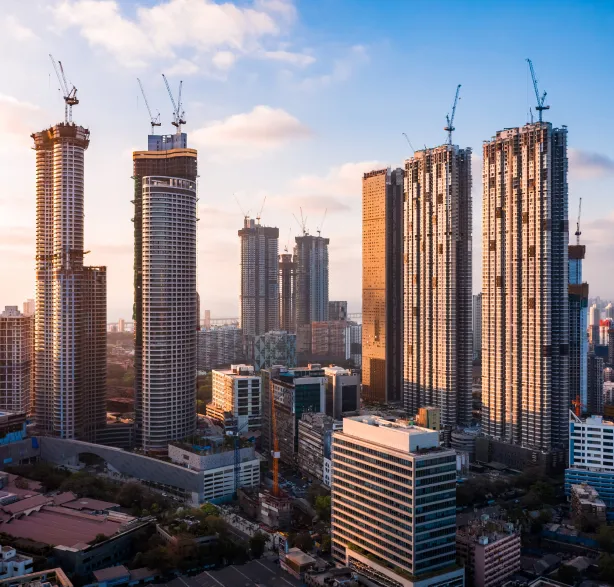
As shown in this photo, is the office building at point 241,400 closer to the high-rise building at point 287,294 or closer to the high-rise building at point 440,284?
the high-rise building at point 440,284

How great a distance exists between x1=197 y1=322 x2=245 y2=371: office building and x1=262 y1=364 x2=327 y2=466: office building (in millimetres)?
57708

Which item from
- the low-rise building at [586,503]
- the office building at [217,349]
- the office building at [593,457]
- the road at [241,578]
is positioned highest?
the office building at [217,349]

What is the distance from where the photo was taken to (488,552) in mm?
38906

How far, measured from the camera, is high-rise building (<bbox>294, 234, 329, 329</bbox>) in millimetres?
152625

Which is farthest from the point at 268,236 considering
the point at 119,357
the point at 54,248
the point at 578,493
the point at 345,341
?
the point at 578,493

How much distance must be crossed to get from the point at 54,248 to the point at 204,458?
2890cm

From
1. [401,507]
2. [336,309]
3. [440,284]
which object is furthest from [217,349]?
[401,507]

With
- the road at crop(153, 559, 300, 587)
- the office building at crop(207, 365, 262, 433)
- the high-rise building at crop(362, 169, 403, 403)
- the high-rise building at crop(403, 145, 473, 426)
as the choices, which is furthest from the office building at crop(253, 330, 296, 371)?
the road at crop(153, 559, 300, 587)

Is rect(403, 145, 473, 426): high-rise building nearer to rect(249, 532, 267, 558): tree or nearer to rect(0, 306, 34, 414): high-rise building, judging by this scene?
rect(249, 532, 267, 558): tree

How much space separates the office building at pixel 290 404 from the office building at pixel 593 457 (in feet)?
81.2

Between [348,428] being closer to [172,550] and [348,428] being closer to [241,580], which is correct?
[241,580]

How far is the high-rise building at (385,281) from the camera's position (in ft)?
300

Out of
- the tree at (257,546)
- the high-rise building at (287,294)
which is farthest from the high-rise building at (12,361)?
the high-rise building at (287,294)

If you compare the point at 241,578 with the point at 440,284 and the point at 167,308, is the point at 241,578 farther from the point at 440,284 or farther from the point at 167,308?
the point at 440,284
